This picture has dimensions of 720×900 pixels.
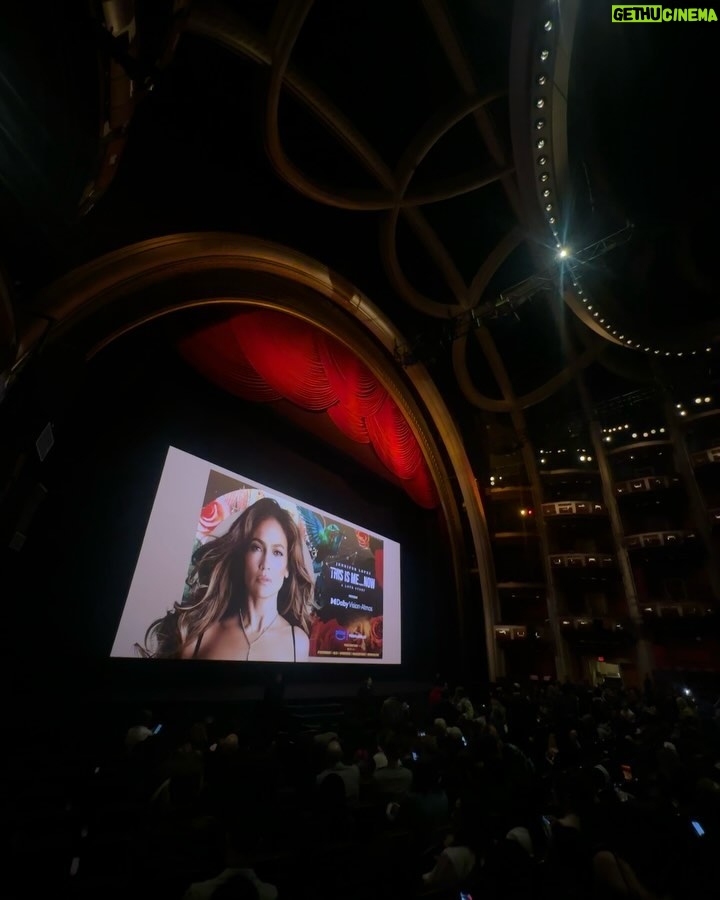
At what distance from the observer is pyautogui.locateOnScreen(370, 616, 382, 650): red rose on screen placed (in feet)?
39.6

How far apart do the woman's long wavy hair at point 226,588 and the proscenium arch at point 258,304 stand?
4.53 metres

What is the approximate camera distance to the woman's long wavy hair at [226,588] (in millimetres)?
7316

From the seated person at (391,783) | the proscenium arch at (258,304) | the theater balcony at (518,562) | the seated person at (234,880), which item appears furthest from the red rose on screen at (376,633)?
the seated person at (234,880)

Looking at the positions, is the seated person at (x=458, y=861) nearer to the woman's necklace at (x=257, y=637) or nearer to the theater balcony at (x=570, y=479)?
the woman's necklace at (x=257, y=637)

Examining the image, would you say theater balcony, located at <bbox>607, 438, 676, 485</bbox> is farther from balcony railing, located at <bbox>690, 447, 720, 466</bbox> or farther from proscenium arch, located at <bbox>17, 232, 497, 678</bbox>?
proscenium arch, located at <bbox>17, 232, 497, 678</bbox>

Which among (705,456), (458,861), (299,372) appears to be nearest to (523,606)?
(705,456)

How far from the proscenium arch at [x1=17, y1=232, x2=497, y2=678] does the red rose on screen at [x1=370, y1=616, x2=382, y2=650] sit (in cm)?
404

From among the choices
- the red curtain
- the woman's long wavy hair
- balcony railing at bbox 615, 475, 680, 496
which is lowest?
the woman's long wavy hair

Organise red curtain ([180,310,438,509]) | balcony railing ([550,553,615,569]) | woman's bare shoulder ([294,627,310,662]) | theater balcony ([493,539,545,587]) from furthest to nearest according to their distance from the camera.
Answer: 1. theater balcony ([493,539,545,587])
2. balcony railing ([550,553,615,569])
3. woman's bare shoulder ([294,627,310,662])
4. red curtain ([180,310,438,509])

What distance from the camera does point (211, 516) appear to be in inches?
336

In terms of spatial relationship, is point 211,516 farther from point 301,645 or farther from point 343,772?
point 343,772

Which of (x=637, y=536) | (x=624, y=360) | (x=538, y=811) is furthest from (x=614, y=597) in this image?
(x=538, y=811)

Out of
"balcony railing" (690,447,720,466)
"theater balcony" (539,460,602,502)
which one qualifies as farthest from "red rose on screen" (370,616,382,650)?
"balcony railing" (690,447,720,466)

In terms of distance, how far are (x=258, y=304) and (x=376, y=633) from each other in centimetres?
1020
